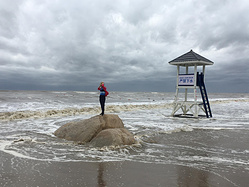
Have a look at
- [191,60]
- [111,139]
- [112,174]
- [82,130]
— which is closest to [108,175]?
[112,174]

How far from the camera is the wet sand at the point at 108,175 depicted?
412 cm

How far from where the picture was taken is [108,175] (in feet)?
14.8

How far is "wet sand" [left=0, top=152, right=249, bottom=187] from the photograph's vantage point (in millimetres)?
4121

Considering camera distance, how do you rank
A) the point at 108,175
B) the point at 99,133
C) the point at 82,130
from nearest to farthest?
the point at 108,175 < the point at 99,133 < the point at 82,130

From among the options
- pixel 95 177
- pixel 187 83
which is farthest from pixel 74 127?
pixel 187 83

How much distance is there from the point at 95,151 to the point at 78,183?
2.43 m

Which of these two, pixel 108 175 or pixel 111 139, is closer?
Result: pixel 108 175

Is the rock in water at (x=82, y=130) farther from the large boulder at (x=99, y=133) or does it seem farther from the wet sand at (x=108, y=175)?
the wet sand at (x=108, y=175)

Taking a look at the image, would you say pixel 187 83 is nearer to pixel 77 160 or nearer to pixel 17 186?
pixel 77 160

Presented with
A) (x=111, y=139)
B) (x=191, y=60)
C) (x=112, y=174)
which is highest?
(x=191, y=60)

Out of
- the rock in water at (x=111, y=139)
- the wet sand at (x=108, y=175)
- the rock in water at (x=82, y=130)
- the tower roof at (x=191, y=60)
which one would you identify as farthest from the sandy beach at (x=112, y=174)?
the tower roof at (x=191, y=60)

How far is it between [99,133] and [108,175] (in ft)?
10.2

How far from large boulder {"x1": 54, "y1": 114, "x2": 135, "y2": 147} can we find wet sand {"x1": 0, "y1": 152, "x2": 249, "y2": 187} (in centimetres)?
178

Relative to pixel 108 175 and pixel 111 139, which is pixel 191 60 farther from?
pixel 108 175
